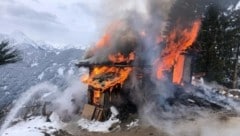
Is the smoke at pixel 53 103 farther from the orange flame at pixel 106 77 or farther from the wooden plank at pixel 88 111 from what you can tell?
the orange flame at pixel 106 77

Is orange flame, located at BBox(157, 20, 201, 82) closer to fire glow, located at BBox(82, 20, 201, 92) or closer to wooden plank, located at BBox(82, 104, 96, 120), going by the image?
fire glow, located at BBox(82, 20, 201, 92)

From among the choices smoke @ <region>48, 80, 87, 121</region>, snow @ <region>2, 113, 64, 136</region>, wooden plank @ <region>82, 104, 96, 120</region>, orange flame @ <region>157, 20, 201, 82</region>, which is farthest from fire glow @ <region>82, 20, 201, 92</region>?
snow @ <region>2, 113, 64, 136</region>

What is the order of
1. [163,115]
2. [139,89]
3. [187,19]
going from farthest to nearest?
1. [187,19]
2. [139,89]
3. [163,115]

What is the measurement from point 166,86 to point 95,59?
6258 mm

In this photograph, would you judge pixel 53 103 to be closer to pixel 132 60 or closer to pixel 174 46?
pixel 132 60

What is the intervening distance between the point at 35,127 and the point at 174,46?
1445 centimetres

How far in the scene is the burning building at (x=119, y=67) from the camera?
29.7 meters

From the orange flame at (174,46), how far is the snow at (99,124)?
20.2ft

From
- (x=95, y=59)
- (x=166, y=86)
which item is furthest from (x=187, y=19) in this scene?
(x=95, y=59)

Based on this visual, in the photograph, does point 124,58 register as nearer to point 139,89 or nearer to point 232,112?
point 139,89

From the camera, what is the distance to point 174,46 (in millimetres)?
35094

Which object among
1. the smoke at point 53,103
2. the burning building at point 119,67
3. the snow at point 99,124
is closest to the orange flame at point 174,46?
the burning building at point 119,67

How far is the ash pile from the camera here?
2969 centimetres

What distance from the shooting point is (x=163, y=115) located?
28906 millimetres
